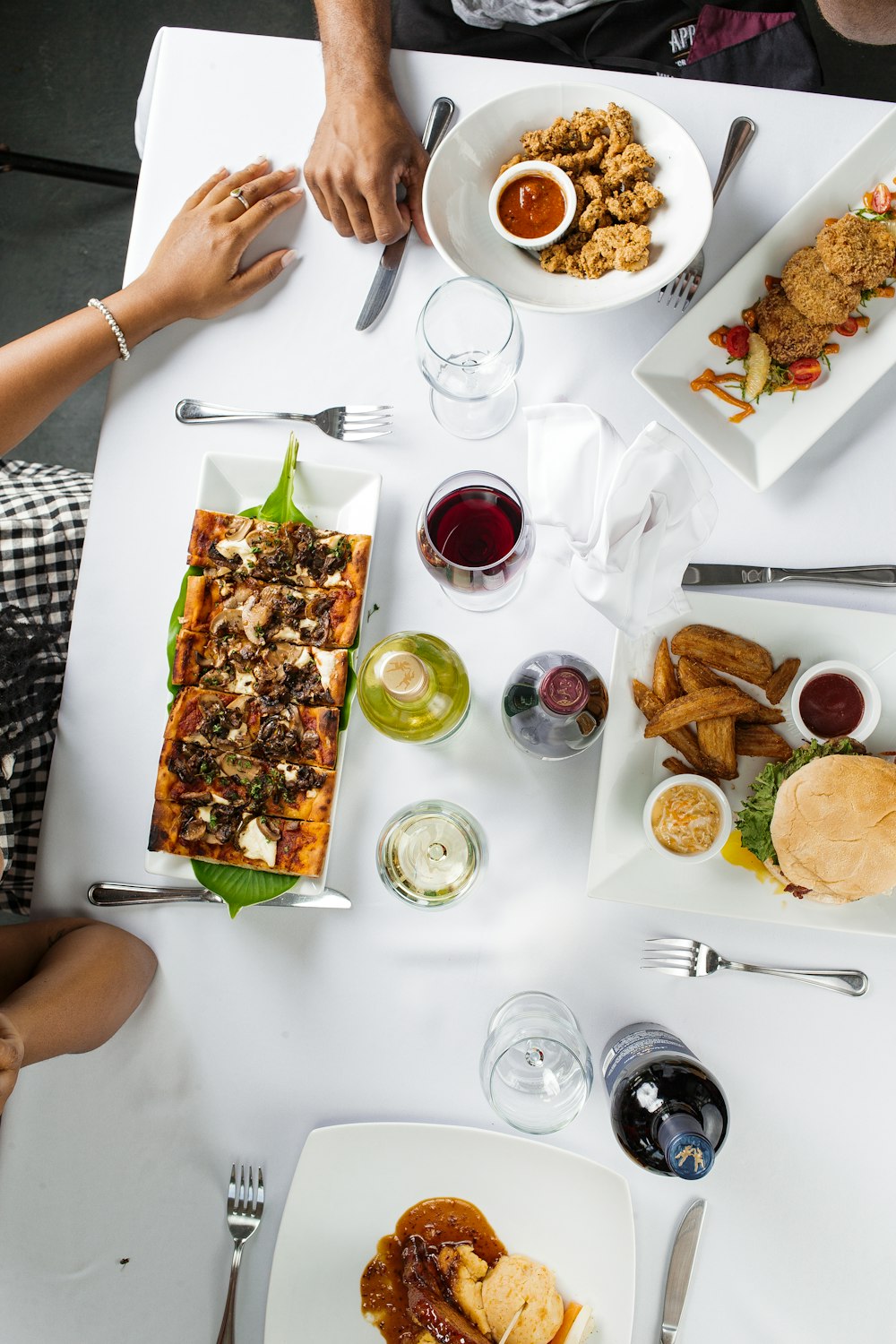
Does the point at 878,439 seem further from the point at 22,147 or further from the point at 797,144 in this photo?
the point at 22,147

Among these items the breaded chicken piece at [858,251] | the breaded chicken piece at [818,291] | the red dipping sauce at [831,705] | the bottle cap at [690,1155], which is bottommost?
the bottle cap at [690,1155]

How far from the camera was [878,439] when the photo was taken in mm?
1300

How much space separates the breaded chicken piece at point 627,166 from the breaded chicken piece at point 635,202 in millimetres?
12

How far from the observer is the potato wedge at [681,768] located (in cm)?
124

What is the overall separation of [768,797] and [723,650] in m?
0.20

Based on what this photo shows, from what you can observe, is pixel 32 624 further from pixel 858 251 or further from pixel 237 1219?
pixel 858 251

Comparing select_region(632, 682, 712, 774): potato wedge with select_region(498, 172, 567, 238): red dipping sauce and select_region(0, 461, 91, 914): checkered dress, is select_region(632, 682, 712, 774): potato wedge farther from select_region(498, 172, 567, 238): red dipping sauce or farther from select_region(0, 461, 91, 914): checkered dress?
select_region(0, 461, 91, 914): checkered dress

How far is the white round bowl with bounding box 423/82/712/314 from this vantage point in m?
1.20

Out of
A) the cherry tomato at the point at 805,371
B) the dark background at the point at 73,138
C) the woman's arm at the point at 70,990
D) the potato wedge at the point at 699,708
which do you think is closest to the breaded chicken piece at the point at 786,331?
the cherry tomato at the point at 805,371

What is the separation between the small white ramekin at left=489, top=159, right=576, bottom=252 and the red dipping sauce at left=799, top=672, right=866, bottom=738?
26.9 inches

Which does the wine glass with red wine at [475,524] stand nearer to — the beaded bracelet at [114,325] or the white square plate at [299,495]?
the white square plate at [299,495]

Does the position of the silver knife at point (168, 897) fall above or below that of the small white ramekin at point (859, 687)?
below

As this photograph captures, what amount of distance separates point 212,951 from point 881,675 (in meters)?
1.01

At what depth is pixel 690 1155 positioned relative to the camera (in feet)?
3.36
